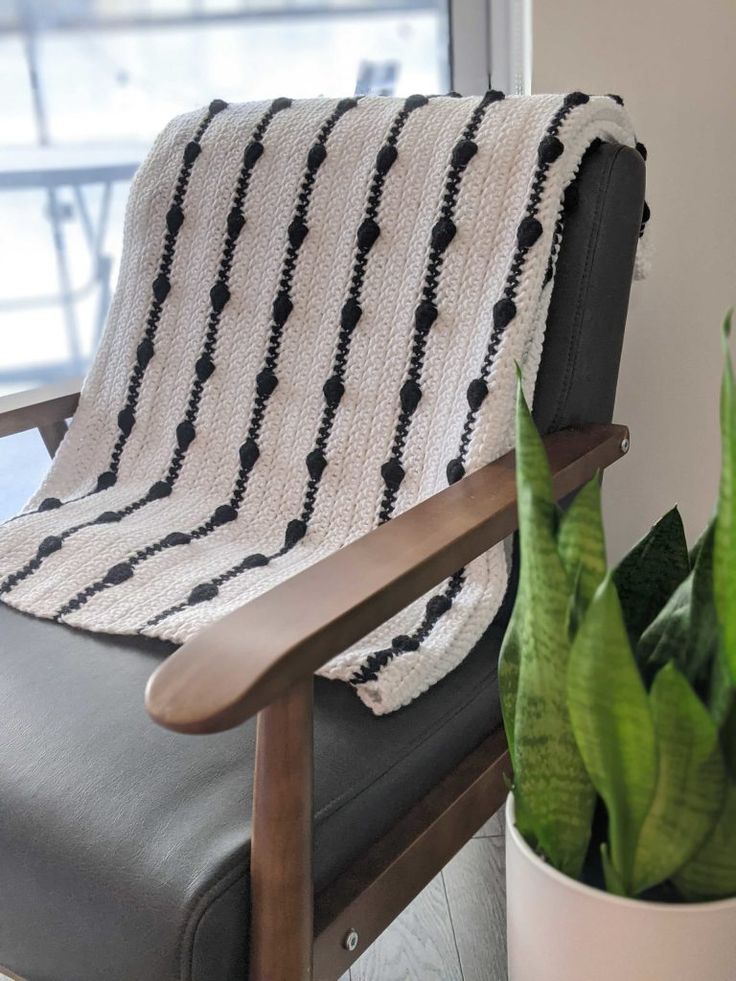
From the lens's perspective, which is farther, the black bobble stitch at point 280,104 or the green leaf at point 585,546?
the black bobble stitch at point 280,104

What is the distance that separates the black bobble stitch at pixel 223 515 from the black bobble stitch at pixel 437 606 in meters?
0.28

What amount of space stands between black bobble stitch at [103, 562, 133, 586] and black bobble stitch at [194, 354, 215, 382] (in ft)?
0.89

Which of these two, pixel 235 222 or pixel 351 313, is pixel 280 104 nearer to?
pixel 235 222

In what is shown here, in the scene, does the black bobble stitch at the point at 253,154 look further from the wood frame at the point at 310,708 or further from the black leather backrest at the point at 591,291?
the wood frame at the point at 310,708

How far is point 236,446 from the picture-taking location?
3.82 ft

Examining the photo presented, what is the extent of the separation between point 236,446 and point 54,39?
0.65 metres

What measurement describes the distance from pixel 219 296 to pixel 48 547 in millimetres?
343

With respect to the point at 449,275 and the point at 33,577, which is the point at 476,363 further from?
the point at 33,577

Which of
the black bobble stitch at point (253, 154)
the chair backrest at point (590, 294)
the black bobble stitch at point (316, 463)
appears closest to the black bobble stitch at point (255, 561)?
the black bobble stitch at point (316, 463)

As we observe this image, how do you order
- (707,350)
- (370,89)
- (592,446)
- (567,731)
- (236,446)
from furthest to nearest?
(370,89)
(707,350)
(236,446)
(592,446)
(567,731)

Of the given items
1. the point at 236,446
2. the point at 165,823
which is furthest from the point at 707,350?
the point at 165,823

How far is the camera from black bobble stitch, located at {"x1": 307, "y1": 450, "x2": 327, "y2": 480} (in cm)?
109

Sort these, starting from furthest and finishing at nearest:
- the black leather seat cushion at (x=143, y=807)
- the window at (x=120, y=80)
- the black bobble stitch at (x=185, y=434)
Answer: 1. the window at (x=120, y=80)
2. the black bobble stitch at (x=185, y=434)
3. the black leather seat cushion at (x=143, y=807)

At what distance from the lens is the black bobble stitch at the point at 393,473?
3.41ft
